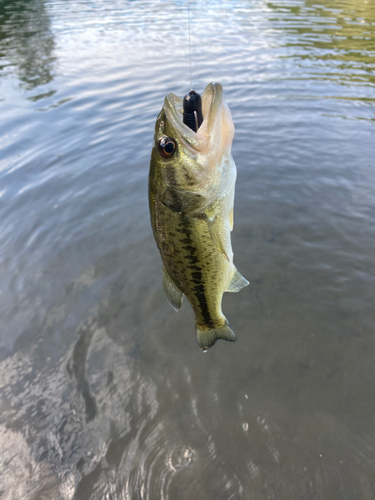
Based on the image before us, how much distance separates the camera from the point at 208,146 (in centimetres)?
215

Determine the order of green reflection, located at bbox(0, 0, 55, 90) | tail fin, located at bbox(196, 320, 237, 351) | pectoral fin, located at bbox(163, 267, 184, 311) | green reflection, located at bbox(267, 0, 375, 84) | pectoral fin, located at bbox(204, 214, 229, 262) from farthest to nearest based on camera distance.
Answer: green reflection, located at bbox(0, 0, 55, 90) → green reflection, located at bbox(267, 0, 375, 84) → tail fin, located at bbox(196, 320, 237, 351) → pectoral fin, located at bbox(163, 267, 184, 311) → pectoral fin, located at bbox(204, 214, 229, 262)

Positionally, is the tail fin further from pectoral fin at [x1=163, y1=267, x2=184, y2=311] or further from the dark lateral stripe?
pectoral fin at [x1=163, y1=267, x2=184, y2=311]

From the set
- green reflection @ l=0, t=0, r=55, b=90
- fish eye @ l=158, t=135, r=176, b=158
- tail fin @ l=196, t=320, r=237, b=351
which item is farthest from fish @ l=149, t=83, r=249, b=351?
green reflection @ l=0, t=0, r=55, b=90

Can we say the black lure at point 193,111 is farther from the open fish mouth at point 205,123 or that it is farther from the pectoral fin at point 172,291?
the pectoral fin at point 172,291

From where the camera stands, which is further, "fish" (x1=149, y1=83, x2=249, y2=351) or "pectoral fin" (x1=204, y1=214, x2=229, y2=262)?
"pectoral fin" (x1=204, y1=214, x2=229, y2=262)

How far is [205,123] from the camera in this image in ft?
6.97

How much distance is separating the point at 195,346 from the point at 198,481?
53.4 inches

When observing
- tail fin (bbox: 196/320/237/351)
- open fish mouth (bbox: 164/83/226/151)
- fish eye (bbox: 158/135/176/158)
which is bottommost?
tail fin (bbox: 196/320/237/351)

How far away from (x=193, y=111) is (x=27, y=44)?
18.8 metres

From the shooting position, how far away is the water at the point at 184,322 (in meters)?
3.10

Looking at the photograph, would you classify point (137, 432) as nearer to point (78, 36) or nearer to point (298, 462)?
point (298, 462)

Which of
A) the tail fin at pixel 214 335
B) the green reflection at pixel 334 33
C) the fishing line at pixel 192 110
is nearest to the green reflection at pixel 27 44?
the green reflection at pixel 334 33

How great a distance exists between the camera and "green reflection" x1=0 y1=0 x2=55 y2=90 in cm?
1318

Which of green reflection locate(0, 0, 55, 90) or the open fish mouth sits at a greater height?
the open fish mouth
